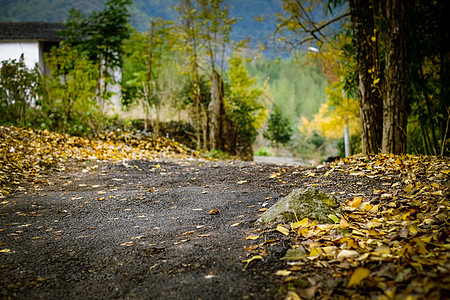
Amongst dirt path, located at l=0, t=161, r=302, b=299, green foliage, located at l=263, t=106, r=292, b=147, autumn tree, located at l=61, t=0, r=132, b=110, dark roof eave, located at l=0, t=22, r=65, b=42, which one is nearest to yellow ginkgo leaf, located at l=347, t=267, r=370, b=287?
dirt path, located at l=0, t=161, r=302, b=299

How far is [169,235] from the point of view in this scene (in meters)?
2.48

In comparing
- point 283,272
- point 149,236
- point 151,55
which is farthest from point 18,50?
point 283,272

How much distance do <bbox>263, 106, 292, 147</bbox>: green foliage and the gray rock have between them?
19.2 metres

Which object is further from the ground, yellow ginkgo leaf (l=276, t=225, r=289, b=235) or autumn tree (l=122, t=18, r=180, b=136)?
autumn tree (l=122, t=18, r=180, b=136)

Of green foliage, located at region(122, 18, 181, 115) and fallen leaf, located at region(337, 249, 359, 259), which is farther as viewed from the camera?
green foliage, located at region(122, 18, 181, 115)

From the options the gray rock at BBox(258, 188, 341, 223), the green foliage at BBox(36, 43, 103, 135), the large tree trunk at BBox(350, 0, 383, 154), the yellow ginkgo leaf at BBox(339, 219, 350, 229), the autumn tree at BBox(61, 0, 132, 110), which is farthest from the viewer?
the autumn tree at BBox(61, 0, 132, 110)

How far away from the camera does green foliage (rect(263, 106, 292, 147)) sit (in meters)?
21.6

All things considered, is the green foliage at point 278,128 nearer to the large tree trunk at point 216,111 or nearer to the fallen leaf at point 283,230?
the large tree trunk at point 216,111

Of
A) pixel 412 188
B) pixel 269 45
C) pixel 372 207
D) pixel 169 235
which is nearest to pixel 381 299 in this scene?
pixel 372 207

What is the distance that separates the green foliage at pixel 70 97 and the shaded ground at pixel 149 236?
3.73m

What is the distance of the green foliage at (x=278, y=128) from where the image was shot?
851 inches

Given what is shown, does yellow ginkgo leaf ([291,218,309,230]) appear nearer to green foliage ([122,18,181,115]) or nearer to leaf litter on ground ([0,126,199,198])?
leaf litter on ground ([0,126,199,198])

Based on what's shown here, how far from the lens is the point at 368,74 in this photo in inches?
183

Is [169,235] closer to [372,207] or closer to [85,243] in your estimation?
[85,243]
